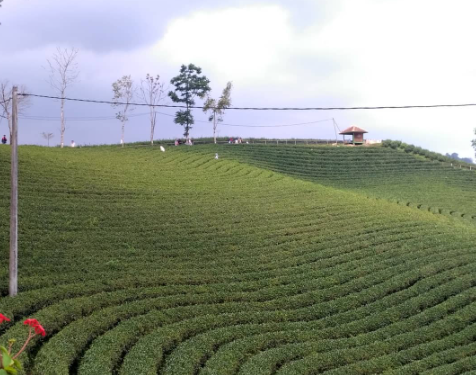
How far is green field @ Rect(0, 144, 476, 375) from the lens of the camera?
35.6 ft

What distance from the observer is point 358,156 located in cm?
4916

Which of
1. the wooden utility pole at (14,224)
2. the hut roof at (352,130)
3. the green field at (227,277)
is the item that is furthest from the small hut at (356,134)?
the wooden utility pole at (14,224)

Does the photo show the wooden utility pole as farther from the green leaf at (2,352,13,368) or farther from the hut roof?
the hut roof

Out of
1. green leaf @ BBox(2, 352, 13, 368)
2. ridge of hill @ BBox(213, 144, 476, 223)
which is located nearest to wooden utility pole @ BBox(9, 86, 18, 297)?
green leaf @ BBox(2, 352, 13, 368)

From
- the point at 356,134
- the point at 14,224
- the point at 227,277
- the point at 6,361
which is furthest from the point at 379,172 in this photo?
the point at 6,361

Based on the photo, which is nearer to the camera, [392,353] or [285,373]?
[285,373]

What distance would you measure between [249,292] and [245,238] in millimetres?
4662

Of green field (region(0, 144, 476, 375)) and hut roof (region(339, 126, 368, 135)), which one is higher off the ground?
hut roof (region(339, 126, 368, 135))

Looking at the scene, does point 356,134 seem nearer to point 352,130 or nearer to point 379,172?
point 352,130

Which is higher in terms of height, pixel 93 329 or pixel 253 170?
pixel 253 170

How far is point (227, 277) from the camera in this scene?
51.1 ft

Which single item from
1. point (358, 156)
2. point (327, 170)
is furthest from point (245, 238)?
point (358, 156)

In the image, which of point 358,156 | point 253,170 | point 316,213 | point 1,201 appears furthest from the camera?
point 358,156

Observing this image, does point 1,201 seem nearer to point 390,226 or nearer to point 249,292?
point 249,292
